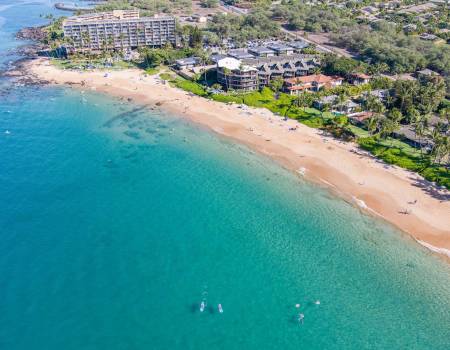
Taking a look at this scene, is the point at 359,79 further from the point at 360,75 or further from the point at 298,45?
the point at 298,45

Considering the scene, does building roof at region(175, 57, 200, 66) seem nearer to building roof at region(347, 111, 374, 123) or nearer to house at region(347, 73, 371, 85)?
house at region(347, 73, 371, 85)

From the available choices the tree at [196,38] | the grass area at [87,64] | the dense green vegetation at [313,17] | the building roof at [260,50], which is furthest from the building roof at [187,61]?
the dense green vegetation at [313,17]

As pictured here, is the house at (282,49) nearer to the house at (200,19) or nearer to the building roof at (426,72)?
the building roof at (426,72)

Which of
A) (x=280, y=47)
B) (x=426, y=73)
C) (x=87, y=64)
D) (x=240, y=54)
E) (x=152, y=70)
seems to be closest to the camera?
(x=426, y=73)

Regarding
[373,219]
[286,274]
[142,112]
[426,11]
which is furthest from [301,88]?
[426,11]

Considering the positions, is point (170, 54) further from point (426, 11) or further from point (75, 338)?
point (426, 11)

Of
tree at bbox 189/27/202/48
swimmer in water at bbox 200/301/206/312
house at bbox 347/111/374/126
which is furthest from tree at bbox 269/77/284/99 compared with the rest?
swimmer in water at bbox 200/301/206/312

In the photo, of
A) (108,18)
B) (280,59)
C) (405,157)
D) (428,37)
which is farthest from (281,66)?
(108,18)
